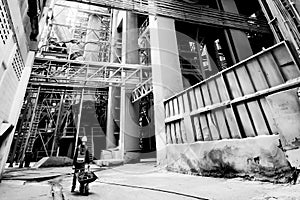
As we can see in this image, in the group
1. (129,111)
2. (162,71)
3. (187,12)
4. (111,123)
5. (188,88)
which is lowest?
(188,88)

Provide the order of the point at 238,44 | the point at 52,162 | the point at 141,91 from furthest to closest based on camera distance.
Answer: the point at 141,91 → the point at 52,162 → the point at 238,44

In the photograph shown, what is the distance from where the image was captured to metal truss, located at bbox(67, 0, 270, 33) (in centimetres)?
667

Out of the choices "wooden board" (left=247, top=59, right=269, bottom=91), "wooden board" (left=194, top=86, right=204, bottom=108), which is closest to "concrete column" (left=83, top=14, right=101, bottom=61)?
"wooden board" (left=194, top=86, right=204, bottom=108)

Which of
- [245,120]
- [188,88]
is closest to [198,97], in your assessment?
[188,88]

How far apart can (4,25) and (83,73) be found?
817 centimetres

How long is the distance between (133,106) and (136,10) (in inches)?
282

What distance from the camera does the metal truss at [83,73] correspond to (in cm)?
1040

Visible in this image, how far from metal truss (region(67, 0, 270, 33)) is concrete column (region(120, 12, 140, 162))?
614 centimetres

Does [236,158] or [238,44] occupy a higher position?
[238,44]

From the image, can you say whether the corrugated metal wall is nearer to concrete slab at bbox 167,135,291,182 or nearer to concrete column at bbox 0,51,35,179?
concrete slab at bbox 167,135,291,182

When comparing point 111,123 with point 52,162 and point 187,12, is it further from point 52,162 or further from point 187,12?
point 187,12

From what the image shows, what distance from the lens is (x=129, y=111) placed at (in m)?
12.2

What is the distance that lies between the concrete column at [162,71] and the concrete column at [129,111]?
4.45 meters

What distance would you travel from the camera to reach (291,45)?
354 cm
